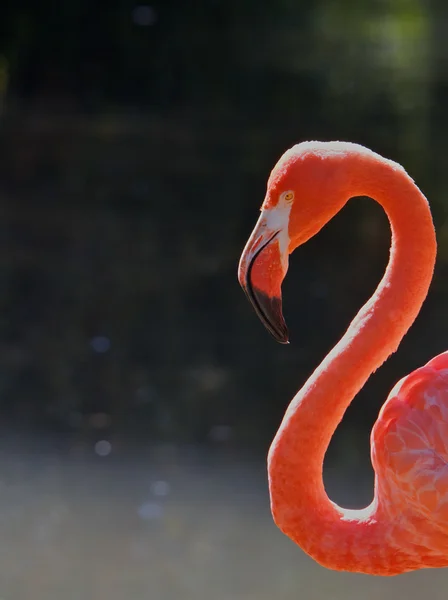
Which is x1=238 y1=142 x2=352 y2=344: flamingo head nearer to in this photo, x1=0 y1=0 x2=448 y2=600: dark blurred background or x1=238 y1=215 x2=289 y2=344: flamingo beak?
x1=238 y1=215 x2=289 y2=344: flamingo beak

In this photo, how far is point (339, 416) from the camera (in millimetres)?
1879

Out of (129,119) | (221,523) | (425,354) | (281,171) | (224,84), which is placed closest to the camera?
(281,171)

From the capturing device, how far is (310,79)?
877 cm

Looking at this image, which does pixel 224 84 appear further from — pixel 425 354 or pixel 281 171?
pixel 281 171

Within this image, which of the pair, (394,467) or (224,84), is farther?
(224,84)

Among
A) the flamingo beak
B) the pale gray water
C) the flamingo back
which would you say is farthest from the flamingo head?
the pale gray water

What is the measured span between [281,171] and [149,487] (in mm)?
1806

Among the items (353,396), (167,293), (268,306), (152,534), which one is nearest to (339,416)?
(353,396)

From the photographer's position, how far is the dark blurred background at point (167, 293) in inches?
121

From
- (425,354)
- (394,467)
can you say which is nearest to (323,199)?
(394,467)

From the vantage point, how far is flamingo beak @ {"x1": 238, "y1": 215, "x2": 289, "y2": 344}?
171cm

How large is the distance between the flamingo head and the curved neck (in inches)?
2.8

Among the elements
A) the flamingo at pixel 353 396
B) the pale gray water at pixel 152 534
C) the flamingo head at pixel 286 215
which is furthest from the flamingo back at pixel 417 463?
the pale gray water at pixel 152 534

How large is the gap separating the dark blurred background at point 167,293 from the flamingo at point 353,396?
110 cm
